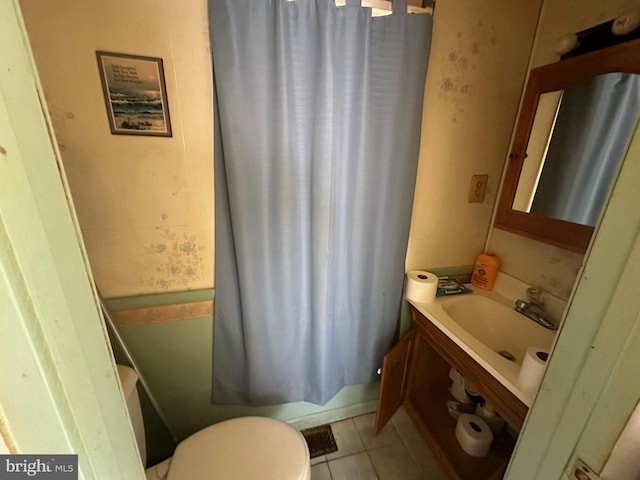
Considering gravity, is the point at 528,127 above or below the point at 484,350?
above

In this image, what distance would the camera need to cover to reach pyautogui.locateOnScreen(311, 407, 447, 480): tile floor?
1256 mm

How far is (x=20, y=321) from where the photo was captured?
274 millimetres

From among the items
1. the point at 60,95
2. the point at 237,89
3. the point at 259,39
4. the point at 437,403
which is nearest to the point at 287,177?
the point at 237,89

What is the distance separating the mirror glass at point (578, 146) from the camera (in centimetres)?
88

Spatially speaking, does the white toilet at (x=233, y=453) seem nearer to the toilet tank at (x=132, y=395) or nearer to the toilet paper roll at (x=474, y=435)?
the toilet tank at (x=132, y=395)

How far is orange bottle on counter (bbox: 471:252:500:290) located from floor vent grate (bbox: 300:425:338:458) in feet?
3.86

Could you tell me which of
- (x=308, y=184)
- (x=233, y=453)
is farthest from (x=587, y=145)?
(x=233, y=453)

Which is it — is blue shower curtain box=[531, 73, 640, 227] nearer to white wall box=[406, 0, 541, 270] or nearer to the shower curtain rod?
white wall box=[406, 0, 541, 270]

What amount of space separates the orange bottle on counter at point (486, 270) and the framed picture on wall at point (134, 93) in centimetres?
158

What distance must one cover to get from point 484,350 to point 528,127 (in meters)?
0.99

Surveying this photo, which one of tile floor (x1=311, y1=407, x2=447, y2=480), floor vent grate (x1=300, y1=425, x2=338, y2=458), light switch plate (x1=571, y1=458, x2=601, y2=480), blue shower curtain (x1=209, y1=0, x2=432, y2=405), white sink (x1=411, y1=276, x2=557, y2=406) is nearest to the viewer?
light switch plate (x1=571, y1=458, x2=601, y2=480)

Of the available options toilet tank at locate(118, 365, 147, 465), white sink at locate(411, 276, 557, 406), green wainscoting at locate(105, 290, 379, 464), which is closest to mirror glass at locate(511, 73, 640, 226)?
white sink at locate(411, 276, 557, 406)

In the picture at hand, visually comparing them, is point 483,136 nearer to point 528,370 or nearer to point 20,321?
point 528,370

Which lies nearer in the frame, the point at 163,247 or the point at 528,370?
the point at 528,370
